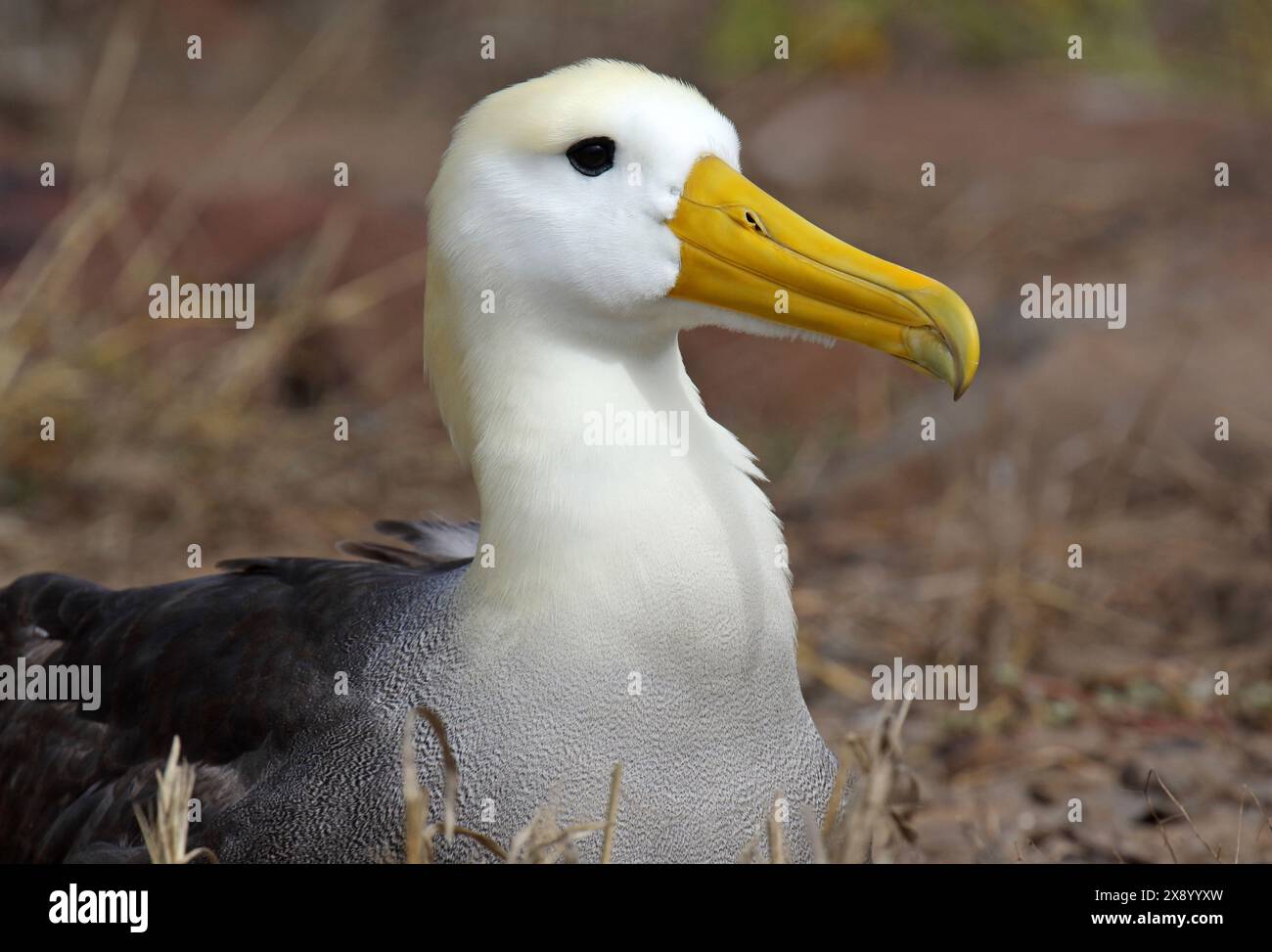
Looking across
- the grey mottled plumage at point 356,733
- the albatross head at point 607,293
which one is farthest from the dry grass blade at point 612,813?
the albatross head at point 607,293

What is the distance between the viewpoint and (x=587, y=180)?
3.07 m

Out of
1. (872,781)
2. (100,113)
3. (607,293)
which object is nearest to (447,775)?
(872,781)

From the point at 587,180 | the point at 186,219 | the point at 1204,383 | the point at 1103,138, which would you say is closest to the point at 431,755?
the point at 587,180

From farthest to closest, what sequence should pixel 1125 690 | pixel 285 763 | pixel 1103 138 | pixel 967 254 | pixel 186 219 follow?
pixel 1103 138, pixel 967 254, pixel 186 219, pixel 1125 690, pixel 285 763

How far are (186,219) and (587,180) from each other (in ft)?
17.3

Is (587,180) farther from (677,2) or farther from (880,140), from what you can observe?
(677,2)

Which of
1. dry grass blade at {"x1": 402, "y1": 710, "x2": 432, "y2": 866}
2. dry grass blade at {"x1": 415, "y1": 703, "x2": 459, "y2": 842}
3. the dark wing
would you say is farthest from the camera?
the dark wing

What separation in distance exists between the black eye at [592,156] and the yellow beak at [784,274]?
0.15m

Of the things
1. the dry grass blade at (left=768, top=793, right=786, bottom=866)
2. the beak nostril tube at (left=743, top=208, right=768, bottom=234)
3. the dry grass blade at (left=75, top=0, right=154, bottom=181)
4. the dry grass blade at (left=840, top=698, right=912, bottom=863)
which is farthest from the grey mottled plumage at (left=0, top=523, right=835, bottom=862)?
the dry grass blade at (left=75, top=0, right=154, bottom=181)

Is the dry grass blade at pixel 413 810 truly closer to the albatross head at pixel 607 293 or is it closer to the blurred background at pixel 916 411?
the albatross head at pixel 607 293

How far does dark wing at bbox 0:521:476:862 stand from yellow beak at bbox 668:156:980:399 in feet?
2.88

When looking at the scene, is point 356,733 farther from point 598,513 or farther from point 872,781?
point 872,781

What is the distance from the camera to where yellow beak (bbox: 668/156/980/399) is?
2.96 m

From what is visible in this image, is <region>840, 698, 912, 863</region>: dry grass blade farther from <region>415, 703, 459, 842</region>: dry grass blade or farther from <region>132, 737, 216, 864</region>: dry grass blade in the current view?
<region>132, 737, 216, 864</region>: dry grass blade
